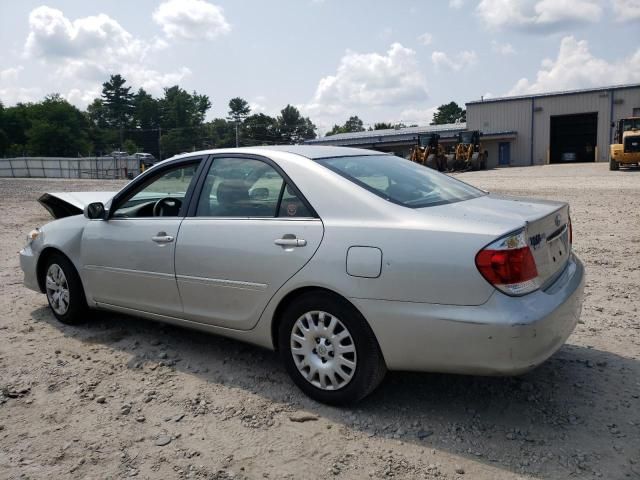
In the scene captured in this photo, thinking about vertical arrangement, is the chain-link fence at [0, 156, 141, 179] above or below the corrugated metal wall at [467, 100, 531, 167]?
below

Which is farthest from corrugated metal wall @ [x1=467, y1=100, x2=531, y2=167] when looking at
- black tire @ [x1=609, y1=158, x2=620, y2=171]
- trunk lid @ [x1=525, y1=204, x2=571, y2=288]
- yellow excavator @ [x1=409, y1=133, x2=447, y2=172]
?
trunk lid @ [x1=525, y1=204, x2=571, y2=288]

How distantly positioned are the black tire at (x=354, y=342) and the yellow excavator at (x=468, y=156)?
1409 inches

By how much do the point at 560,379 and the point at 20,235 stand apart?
34.3 ft

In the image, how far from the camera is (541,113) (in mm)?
45031

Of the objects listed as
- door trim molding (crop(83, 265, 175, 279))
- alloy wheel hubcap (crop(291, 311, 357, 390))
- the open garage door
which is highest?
the open garage door

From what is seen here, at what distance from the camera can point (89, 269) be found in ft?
15.3

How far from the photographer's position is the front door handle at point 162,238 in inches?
158

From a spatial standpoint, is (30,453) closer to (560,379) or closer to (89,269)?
(89,269)

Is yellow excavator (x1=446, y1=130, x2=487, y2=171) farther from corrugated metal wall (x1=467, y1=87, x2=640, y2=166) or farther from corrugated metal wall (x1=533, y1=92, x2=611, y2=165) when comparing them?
corrugated metal wall (x1=533, y1=92, x2=611, y2=165)

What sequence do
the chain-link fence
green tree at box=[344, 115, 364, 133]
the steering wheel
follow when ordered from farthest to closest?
green tree at box=[344, 115, 364, 133]
the chain-link fence
the steering wheel

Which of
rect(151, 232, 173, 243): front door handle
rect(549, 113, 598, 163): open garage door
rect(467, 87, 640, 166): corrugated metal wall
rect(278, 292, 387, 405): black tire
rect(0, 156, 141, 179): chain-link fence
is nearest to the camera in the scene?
rect(278, 292, 387, 405): black tire

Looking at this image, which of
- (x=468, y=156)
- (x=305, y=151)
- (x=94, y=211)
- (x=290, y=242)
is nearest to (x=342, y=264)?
(x=290, y=242)

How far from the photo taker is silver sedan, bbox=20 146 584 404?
2.85 m

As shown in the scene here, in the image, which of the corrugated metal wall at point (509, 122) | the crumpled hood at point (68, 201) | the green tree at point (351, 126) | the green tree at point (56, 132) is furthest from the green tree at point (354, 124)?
the crumpled hood at point (68, 201)
